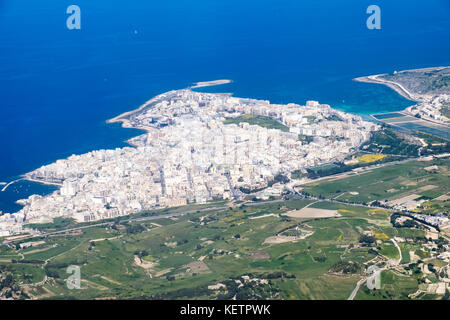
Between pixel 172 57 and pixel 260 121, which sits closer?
pixel 260 121

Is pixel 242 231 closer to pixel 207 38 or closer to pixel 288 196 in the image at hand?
pixel 288 196

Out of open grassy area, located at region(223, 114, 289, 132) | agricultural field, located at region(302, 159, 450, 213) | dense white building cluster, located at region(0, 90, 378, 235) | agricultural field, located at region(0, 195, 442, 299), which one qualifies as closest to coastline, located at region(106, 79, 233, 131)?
dense white building cluster, located at region(0, 90, 378, 235)

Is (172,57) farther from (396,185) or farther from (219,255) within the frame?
(219,255)

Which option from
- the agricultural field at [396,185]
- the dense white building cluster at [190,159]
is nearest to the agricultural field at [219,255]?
the agricultural field at [396,185]

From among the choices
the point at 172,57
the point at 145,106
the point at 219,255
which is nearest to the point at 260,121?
the point at 145,106

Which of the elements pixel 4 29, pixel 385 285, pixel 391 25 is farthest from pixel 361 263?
pixel 4 29

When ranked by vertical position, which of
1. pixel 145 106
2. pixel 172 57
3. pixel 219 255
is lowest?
pixel 219 255

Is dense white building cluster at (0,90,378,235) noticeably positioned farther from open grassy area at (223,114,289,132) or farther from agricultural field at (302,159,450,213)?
agricultural field at (302,159,450,213)

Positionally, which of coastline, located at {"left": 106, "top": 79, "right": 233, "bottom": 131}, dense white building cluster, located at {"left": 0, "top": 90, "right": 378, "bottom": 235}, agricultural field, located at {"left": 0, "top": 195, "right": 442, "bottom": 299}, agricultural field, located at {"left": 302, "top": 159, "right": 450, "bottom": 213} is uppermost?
coastline, located at {"left": 106, "top": 79, "right": 233, "bottom": 131}
